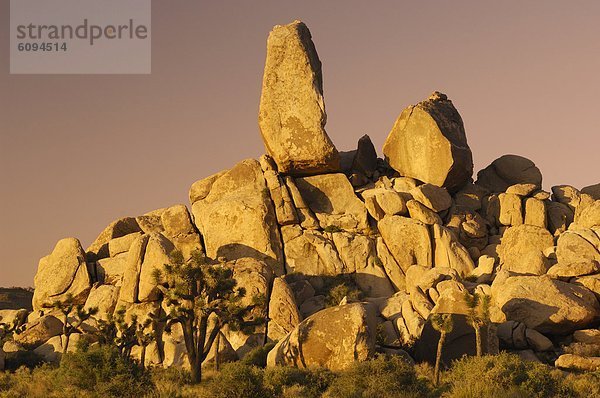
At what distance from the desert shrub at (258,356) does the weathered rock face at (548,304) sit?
15.9 metres

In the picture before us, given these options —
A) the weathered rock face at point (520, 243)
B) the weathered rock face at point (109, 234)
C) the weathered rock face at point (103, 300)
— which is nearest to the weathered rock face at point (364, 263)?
the weathered rock face at point (520, 243)

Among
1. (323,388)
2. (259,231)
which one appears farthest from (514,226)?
(323,388)

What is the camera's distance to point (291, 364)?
39062mm

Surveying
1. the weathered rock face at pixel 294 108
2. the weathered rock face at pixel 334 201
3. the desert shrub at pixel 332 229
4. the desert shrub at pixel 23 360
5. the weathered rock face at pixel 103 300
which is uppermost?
the weathered rock face at pixel 294 108

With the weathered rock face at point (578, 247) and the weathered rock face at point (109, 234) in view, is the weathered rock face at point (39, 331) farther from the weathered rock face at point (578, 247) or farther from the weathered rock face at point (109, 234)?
the weathered rock face at point (578, 247)

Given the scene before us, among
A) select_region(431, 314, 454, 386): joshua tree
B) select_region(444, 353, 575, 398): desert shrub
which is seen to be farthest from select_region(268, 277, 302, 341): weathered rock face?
select_region(444, 353, 575, 398): desert shrub

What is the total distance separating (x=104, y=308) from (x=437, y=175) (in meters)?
32.5

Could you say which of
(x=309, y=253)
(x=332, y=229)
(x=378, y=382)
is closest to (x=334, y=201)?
(x=332, y=229)

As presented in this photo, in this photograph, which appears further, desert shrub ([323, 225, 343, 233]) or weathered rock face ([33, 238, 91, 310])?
desert shrub ([323, 225, 343, 233])

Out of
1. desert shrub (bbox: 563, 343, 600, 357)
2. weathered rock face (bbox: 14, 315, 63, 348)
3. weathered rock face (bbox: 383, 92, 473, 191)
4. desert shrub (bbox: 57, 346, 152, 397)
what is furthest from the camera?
weathered rock face (bbox: 383, 92, 473, 191)

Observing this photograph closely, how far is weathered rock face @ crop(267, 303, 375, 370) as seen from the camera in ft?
125

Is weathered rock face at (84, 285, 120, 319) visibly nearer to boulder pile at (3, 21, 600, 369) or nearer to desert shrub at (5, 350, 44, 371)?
boulder pile at (3, 21, 600, 369)

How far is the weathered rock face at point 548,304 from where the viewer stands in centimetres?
4341

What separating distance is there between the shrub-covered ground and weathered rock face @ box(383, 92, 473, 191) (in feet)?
97.1
